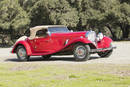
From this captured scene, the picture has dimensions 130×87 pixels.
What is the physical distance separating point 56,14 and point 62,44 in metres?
23.9

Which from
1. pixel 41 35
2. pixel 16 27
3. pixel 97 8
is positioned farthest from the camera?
pixel 97 8

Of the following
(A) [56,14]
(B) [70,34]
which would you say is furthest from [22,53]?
(A) [56,14]

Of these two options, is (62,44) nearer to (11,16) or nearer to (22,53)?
(22,53)

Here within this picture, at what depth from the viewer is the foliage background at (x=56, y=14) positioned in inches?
1358

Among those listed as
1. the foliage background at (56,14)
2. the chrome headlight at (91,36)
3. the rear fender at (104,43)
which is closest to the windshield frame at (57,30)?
the chrome headlight at (91,36)

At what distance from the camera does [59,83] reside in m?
7.46

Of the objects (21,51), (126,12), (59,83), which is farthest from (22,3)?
(59,83)

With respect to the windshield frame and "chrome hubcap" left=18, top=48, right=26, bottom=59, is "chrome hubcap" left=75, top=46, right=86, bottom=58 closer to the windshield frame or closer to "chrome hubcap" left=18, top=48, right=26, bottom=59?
the windshield frame

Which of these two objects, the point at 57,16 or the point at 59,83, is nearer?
the point at 59,83

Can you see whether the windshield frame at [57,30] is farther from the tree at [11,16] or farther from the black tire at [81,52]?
the tree at [11,16]

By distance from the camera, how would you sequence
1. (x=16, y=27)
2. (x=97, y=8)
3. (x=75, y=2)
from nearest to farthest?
(x=16, y=27)
(x=75, y=2)
(x=97, y=8)

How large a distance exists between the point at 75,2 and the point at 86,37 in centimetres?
2776

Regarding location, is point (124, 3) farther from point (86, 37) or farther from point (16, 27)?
point (86, 37)

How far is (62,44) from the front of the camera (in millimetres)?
13984
